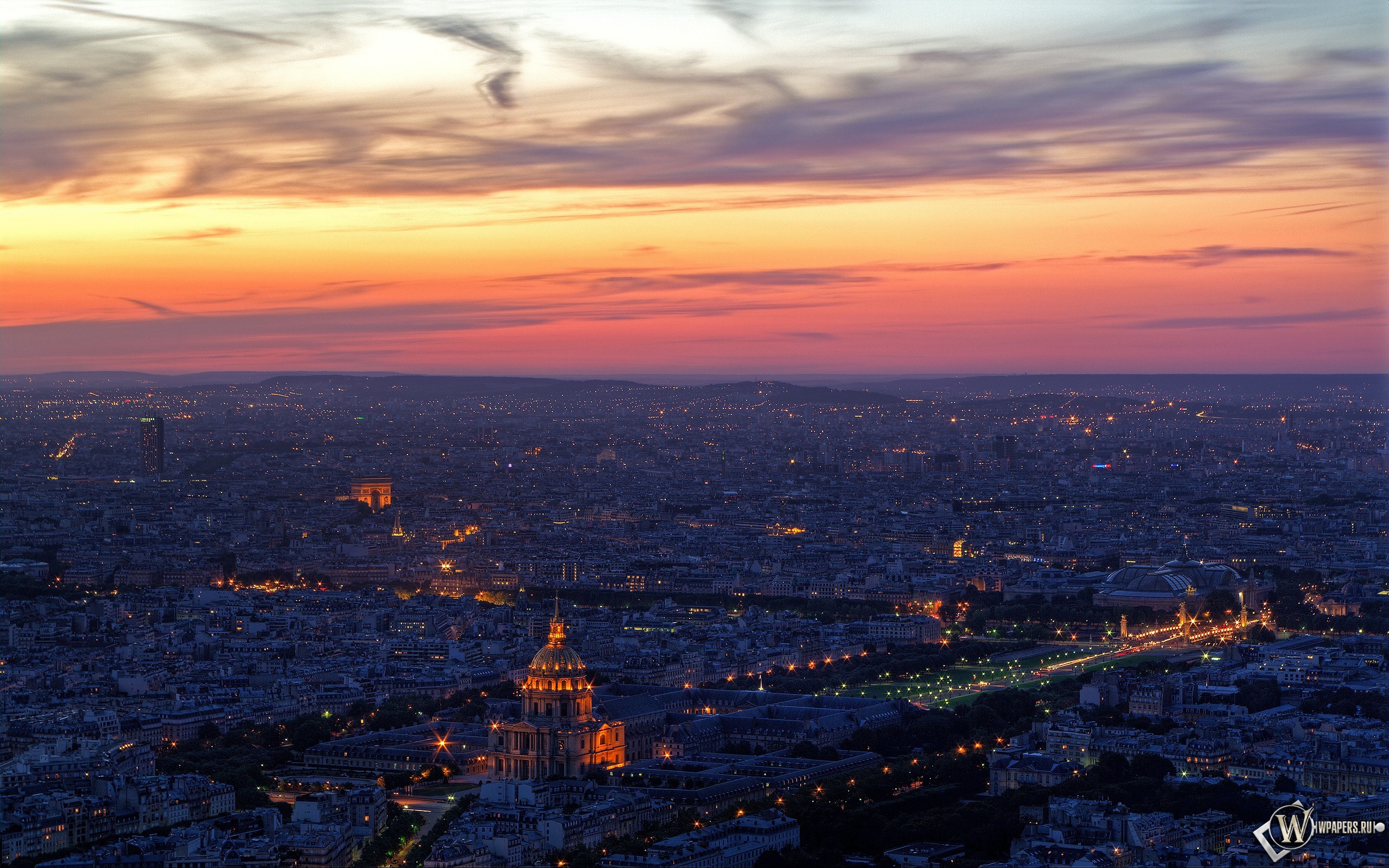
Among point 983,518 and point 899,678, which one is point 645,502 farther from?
point 899,678

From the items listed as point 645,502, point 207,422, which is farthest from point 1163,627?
point 207,422

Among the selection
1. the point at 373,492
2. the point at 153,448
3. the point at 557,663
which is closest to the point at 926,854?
the point at 557,663

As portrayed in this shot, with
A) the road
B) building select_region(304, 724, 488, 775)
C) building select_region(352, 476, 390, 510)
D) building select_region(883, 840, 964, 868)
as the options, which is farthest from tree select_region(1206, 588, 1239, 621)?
building select_region(352, 476, 390, 510)

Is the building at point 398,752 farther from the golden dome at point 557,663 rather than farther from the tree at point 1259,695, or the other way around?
the tree at point 1259,695

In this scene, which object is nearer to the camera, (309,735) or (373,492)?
(309,735)

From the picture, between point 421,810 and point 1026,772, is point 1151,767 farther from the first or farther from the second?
point 421,810

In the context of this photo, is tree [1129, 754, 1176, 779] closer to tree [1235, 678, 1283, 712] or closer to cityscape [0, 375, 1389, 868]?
cityscape [0, 375, 1389, 868]
